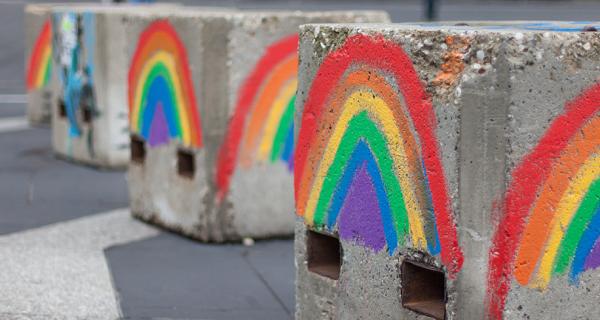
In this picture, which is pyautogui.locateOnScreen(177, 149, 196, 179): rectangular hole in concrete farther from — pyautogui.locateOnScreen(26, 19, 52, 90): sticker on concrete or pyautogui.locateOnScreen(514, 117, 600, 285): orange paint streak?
pyautogui.locateOnScreen(26, 19, 52, 90): sticker on concrete

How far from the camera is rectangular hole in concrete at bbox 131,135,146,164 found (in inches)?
324

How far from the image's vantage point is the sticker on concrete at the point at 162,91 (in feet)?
24.8

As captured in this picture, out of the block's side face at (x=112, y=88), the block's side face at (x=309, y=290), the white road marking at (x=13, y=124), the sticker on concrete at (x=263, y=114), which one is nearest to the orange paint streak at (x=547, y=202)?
the block's side face at (x=309, y=290)

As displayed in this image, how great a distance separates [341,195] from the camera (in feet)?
16.8

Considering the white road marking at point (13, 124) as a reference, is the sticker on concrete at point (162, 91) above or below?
above

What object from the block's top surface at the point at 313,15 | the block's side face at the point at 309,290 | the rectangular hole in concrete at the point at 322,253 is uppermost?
the block's top surface at the point at 313,15

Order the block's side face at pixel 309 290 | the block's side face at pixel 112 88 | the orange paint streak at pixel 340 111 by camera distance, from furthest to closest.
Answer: the block's side face at pixel 112 88, the block's side face at pixel 309 290, the orange paint streak at pixel 340 111

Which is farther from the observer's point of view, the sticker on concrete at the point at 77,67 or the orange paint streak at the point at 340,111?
the sticker on concrete at the point at 77,67

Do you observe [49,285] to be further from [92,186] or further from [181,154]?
[92,186]

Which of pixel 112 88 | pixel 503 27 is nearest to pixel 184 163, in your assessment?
pixel 112 88

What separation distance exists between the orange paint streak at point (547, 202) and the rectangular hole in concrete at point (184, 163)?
3.61m

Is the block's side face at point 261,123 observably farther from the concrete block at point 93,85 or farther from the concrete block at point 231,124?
the concrete block at point 93,85

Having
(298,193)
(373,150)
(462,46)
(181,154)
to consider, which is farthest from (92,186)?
(462,46)

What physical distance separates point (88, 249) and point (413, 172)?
10.2 feet
